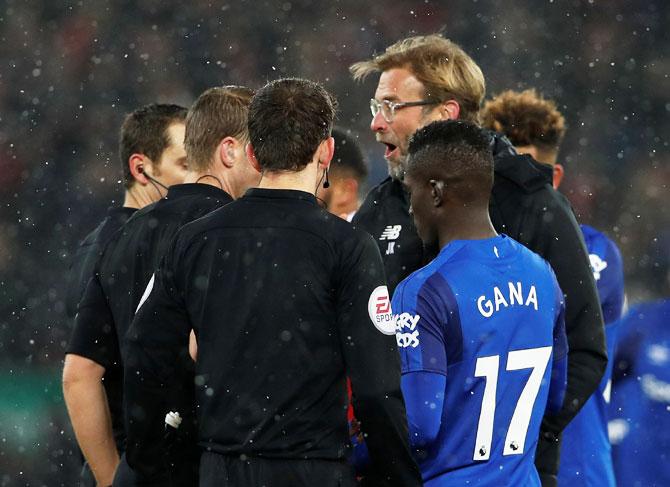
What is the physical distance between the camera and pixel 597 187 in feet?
31.6

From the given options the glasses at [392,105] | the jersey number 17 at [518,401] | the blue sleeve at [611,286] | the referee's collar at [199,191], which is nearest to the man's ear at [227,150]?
the referee's collar at [199,191]

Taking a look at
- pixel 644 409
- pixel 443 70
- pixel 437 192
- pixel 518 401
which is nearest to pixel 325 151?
pixel 437 192

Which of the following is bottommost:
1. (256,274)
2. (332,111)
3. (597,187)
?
(597,187)

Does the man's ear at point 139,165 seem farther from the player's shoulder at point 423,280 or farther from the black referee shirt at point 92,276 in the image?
the player's shoulder at point 423,280

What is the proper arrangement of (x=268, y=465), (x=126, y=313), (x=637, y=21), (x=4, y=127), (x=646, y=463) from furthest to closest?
(x=637, y=21) → (x=4, y=127) → (x=646, y=463) → (x=126, y=313) → (x=268, y=465)

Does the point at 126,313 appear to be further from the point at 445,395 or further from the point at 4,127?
the point at 4,127

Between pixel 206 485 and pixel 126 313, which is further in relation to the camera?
pixel 126 313

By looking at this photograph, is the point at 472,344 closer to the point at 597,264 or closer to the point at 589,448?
the point at 589,448

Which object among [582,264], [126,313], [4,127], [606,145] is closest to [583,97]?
[606,145]

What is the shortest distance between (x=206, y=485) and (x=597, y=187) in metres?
7.52

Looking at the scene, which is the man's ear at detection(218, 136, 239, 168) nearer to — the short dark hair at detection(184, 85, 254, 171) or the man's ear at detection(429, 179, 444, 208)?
the short dark hair at detection(184, 85, 254, 171)

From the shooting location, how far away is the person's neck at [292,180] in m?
2.72

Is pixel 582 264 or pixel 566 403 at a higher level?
pixel 582 264

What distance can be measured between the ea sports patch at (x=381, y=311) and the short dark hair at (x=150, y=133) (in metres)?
1.79
